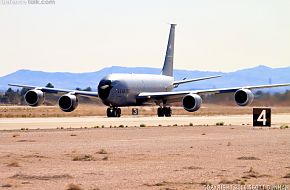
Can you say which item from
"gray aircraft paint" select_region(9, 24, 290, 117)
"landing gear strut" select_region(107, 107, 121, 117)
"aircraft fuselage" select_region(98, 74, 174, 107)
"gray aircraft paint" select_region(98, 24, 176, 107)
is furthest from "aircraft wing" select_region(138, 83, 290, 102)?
"landing gear strut" select_region(107, 107, 121, 117)

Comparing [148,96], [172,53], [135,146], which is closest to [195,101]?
[148,96]

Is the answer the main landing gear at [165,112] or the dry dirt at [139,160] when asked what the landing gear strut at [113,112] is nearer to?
the main landing gear at [165,112]

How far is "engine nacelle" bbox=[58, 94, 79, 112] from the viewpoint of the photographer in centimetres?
6106

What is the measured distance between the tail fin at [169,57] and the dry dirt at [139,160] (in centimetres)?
4099

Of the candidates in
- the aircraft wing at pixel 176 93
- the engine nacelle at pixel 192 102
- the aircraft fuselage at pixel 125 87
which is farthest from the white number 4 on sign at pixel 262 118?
the aircraft fuselage at pixel 125 87

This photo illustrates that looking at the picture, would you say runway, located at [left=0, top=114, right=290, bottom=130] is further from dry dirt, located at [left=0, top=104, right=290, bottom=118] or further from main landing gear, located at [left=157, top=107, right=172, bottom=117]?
dry dirt, located at [left=0, top=104, right=290, bottom=118]

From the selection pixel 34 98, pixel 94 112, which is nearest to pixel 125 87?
pixel 34 98

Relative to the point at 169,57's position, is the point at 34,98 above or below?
below

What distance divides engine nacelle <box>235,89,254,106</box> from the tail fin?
18.2 meters

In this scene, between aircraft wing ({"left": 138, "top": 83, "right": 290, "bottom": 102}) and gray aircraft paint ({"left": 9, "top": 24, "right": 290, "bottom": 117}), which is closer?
gray aircraft paint ({"left": 9, "top": 24, "right": 290, "bottom": 117})

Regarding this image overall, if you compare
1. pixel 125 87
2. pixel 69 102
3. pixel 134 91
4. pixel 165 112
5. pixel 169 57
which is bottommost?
pixel 165 112

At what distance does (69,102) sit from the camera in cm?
6122

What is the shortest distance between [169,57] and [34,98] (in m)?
20.4

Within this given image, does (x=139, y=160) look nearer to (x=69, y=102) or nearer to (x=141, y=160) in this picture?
(x=141, y=160)
